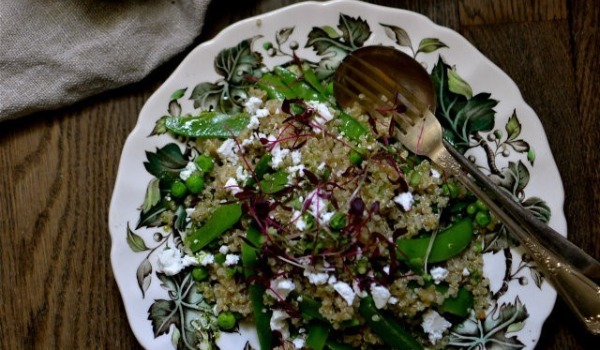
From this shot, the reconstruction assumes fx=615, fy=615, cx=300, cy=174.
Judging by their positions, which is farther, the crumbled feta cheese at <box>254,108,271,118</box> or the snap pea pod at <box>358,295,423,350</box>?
the crumbled feta cheese at <box>254,108,271,118</box>

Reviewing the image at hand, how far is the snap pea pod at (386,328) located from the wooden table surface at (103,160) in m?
0.68

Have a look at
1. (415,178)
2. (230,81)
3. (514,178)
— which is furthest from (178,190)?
(514,178)

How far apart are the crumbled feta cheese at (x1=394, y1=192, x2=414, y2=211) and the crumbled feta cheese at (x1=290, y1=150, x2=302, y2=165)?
11.6 inches

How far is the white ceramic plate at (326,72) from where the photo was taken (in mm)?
1799

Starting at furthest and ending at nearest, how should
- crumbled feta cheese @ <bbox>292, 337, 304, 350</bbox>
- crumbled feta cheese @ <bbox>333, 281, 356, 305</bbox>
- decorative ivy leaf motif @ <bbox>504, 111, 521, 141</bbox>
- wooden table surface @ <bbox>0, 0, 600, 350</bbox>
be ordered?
1. wooden table surface @ <bbox>0, 0, 600, 350</bbox>
2. decorative ivy leaf motif @ <bbox>504, 111, 521, 141</bbox>
3. crumbled feta cheese @ <bbox>292, 337, 304, 350</bbox>
4. crumbled feta cheese @ <bbox>333, 281, 356, 305</bbox>

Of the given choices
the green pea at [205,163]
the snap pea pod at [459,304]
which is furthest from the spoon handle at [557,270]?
the green pea at [205,163]

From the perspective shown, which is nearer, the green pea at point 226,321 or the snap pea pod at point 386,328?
the snap pea pod at point 386,328

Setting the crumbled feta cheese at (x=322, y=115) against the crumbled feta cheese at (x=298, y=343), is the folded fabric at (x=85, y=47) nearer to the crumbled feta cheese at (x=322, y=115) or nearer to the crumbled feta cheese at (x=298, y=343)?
the crumbled feta cheese at (x=322, y=115)

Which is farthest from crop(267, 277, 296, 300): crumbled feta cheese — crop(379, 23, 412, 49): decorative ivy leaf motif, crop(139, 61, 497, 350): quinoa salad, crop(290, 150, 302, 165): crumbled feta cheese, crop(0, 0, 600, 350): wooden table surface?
crop(379, 23, 412, 49): decorative ivy leaf motif

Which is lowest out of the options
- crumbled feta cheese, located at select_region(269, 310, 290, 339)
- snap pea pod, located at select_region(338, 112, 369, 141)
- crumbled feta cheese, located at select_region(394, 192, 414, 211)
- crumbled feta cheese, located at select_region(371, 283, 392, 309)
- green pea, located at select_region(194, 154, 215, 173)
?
crumbled feta cheese, located at select_region(269, 310, 290, 339)

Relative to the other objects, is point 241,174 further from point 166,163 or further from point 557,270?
point 557,270

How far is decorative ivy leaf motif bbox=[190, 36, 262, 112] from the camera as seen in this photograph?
1919 millimetres

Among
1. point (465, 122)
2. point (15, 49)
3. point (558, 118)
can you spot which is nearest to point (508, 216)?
point (465, 122)

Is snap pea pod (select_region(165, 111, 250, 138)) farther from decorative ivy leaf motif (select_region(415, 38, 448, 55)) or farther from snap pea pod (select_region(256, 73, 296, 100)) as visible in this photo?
decorative ivy leaf motif (select_region(415, 38, 448, 55))
